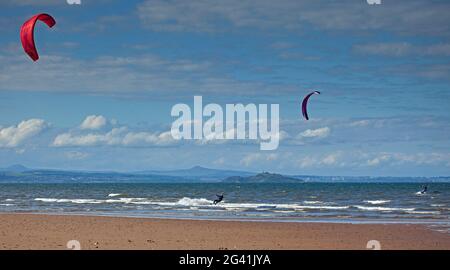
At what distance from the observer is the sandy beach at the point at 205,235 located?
1639 cm

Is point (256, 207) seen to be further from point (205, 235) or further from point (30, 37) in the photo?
point (30, 37)

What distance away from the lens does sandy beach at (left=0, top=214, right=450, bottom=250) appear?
16391 mm

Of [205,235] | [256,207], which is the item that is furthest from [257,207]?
[205,235]

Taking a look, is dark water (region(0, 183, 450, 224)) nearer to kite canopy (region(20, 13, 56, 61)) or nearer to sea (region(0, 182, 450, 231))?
sea (region(0, 182, 450, 231))

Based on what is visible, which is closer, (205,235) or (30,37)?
(30,37)

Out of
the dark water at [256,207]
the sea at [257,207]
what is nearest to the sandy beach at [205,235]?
the sea at [257,207]

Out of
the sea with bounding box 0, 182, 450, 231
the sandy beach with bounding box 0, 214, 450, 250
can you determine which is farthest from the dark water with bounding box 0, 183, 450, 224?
the sandy beach with bounding box 0, 214, 450, 250

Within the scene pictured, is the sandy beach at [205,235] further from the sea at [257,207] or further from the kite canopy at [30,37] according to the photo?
the kite canopy at [30,37]

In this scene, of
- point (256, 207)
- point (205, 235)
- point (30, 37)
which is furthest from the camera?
point (256, 207)

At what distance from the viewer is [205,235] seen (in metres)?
19.0
